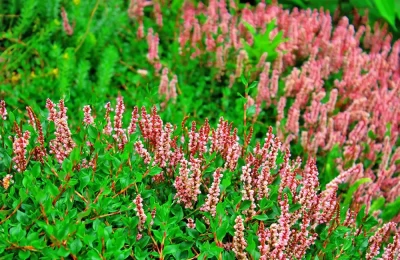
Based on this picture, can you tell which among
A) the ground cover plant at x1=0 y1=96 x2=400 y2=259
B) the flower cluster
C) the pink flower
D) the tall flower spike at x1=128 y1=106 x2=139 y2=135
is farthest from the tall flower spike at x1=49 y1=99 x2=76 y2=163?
the pink flower

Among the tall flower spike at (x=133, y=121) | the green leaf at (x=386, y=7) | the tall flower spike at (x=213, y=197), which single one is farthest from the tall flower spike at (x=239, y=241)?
the green leaf at (x=386, y=7)

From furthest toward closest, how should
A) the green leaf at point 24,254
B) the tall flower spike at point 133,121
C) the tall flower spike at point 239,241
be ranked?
A: 1. the tall flower spike at point 133,121
2. the tall flower spike at point 239,241
3. the green leaf at point 24,254

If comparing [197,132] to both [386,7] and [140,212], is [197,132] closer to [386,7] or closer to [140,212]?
[140,212]

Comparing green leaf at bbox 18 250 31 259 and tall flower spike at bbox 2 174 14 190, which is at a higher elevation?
tall flower spike at bbox 2 174 14 190

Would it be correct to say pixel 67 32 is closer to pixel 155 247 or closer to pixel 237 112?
pixel 237 112

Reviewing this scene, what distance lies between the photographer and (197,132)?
2.50 meters

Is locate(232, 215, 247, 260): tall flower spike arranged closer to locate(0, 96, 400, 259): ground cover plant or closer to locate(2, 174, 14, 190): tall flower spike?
locate(0, 96, 400, 259): ground cover plant

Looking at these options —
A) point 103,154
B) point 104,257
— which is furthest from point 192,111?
point 104,257

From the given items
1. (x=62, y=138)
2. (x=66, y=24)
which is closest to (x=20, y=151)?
(x=62, y=138)

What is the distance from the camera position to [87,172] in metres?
1.90

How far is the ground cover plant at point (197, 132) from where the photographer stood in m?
1.77

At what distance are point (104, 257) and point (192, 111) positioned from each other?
1.78 meters

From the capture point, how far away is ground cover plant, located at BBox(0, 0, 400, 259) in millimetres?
1772

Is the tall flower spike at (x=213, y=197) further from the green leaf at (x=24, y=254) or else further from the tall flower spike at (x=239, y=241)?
the green leaf at (x=24, y=254)
